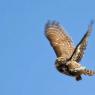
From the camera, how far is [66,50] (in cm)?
1772

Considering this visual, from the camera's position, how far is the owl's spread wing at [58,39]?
57.9ft

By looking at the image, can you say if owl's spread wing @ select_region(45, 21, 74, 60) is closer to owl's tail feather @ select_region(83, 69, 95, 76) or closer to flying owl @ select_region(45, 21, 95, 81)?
flying owl @ select_region(45, 21, 95, 81)

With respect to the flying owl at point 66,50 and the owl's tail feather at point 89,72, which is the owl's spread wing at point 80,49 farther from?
the owl's tail feather at point 89,72

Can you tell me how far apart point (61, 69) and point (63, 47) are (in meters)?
3.33

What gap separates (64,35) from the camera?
19.4 meters

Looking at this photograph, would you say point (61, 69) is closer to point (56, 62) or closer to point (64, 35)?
point (56, 62)

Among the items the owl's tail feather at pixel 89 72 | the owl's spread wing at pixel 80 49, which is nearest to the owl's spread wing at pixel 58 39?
the owl's spread wing at pixel 80 49

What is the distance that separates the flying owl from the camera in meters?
14.8

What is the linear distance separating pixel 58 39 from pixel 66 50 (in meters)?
1.85

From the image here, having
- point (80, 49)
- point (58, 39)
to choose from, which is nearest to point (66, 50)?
point (58, 39)

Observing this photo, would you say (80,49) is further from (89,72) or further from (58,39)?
(58,39)

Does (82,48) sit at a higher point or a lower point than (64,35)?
lower

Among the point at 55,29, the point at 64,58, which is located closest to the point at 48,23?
the point at 55,29

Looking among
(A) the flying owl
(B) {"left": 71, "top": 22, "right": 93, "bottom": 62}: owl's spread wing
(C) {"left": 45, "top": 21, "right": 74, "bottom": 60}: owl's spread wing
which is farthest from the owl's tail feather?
(C) {"left": 45, "top": 21, "right": 74, "bottom": 60}: owl's spread wing
